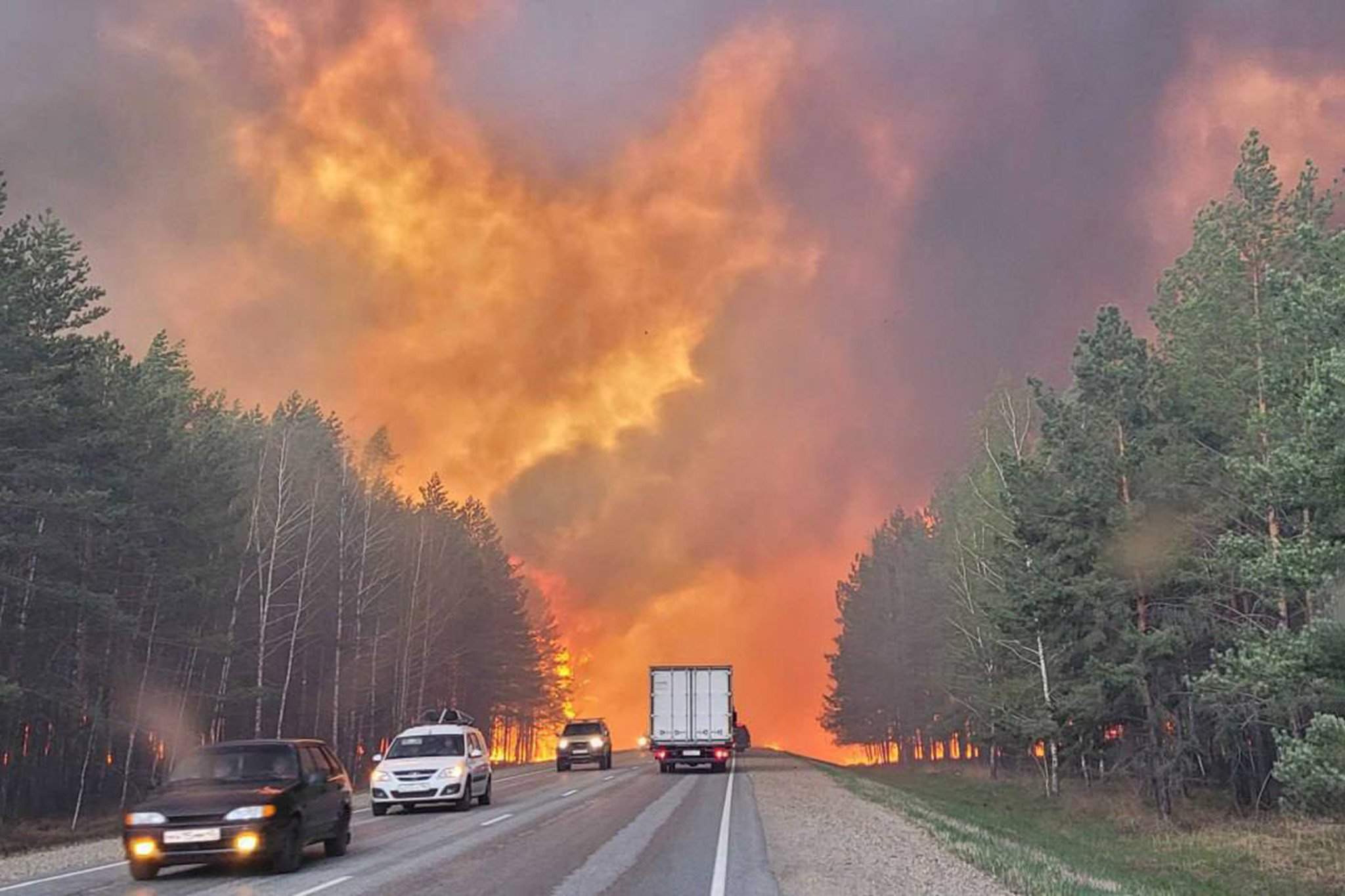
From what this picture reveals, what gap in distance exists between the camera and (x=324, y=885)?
12516mm

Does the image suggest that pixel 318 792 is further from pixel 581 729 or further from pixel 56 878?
pixel 581 729

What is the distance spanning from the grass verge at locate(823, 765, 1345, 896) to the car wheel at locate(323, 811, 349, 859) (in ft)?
30.1

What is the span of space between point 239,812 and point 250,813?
0.14 m

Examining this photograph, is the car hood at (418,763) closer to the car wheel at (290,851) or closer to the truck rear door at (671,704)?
the car wheel at (290,851)

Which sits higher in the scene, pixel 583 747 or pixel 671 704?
pixel 671 704

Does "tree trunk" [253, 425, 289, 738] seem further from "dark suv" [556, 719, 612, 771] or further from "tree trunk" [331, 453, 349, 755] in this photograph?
"dark suv" [556, 719, 612, 771]

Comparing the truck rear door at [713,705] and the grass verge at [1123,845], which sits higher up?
the truck rear door at [713,705]

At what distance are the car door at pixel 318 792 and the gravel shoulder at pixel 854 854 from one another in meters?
6.32

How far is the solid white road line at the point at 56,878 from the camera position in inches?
538

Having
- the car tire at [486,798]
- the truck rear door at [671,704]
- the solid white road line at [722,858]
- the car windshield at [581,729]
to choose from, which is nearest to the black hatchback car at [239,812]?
the solid white road line at [722,858]

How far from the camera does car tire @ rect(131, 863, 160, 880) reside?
45.1 feet

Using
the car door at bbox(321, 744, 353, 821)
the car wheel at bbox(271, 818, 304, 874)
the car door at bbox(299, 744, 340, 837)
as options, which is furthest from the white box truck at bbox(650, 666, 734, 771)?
the car wheel at bbox(271, 818, 304, 874)

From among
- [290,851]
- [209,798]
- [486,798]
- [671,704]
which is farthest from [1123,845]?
[209,798]

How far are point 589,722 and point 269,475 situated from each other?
17371 mm
